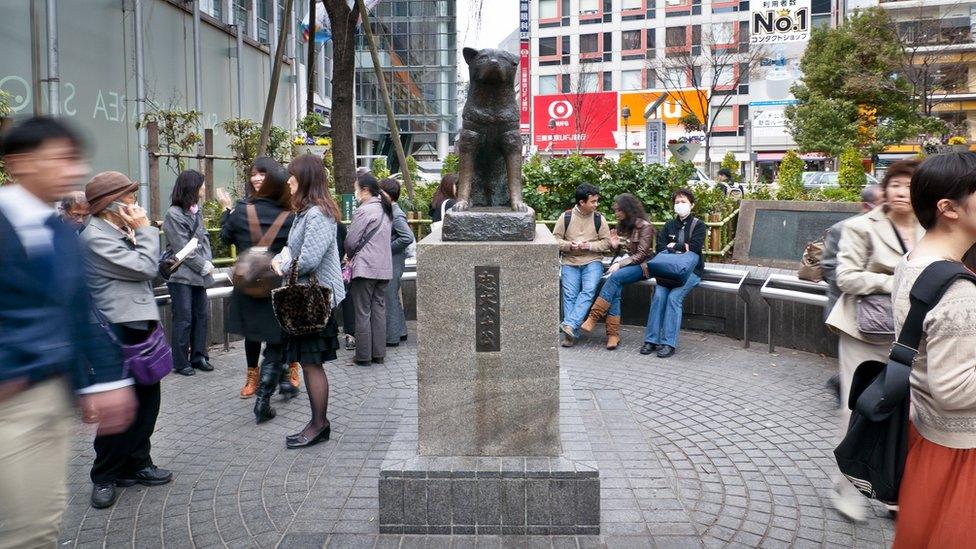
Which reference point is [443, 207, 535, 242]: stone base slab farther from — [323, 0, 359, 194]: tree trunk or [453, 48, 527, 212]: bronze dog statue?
[323, 0, 359, 194]: tree trunk

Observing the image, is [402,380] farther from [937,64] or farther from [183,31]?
[937,64]

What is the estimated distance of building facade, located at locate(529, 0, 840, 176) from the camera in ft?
160

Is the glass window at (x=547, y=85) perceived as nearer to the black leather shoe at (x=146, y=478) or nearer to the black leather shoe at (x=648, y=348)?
the black leather shoe at (x=648, y=348)

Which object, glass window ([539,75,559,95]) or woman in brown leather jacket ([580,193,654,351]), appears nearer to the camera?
woman in brown leather jacket ([580,193,654,351])

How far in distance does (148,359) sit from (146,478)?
801 millimetres

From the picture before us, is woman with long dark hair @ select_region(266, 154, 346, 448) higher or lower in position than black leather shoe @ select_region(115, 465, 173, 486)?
higher

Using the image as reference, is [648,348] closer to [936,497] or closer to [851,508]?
[851,508]

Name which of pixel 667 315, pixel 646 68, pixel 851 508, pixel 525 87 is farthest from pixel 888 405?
pixel 525 87

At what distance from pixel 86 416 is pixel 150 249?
1.85 metres

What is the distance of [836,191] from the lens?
13320 millimetres

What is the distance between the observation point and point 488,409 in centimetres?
409

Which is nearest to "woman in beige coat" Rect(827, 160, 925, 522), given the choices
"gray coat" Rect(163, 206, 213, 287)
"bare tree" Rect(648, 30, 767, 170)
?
"gray coat" Rect(163, 206, 213, 287)

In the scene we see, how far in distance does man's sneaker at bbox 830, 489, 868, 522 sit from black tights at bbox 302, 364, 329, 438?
3271 millimetres

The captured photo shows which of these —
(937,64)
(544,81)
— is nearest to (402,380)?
(937,64)
